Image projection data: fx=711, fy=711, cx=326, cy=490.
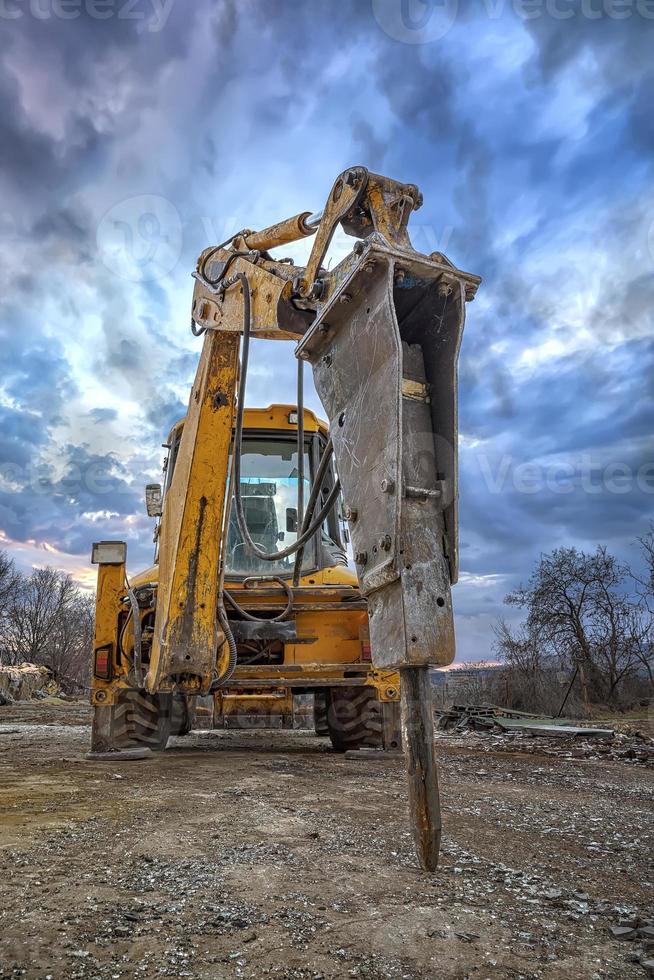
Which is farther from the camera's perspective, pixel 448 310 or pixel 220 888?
pixel 448 310

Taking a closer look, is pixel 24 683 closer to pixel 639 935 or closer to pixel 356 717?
pixel 356 717

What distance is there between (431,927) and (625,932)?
1.94 ft

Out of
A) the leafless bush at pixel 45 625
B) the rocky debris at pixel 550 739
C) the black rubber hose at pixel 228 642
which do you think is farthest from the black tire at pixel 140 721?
the leafless bush at pixel 45 625

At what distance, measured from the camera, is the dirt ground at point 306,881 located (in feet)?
6.34

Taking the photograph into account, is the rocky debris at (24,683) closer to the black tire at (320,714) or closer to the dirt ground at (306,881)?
the black tire at (320,714)

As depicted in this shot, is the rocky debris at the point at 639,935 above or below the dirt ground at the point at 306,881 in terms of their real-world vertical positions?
below

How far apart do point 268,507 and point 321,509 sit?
366cm

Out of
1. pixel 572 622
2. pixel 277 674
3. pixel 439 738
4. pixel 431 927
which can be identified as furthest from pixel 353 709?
pixel 572 622

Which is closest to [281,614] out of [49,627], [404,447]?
[404,447]

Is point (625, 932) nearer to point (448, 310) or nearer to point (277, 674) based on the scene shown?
point (448, 310)

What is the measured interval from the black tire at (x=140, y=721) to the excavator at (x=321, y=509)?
0.01 meters

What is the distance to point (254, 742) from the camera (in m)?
8.91

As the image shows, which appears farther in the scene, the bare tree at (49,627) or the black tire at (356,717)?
the bare tree at (49,627)

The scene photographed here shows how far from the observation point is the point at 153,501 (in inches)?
264
